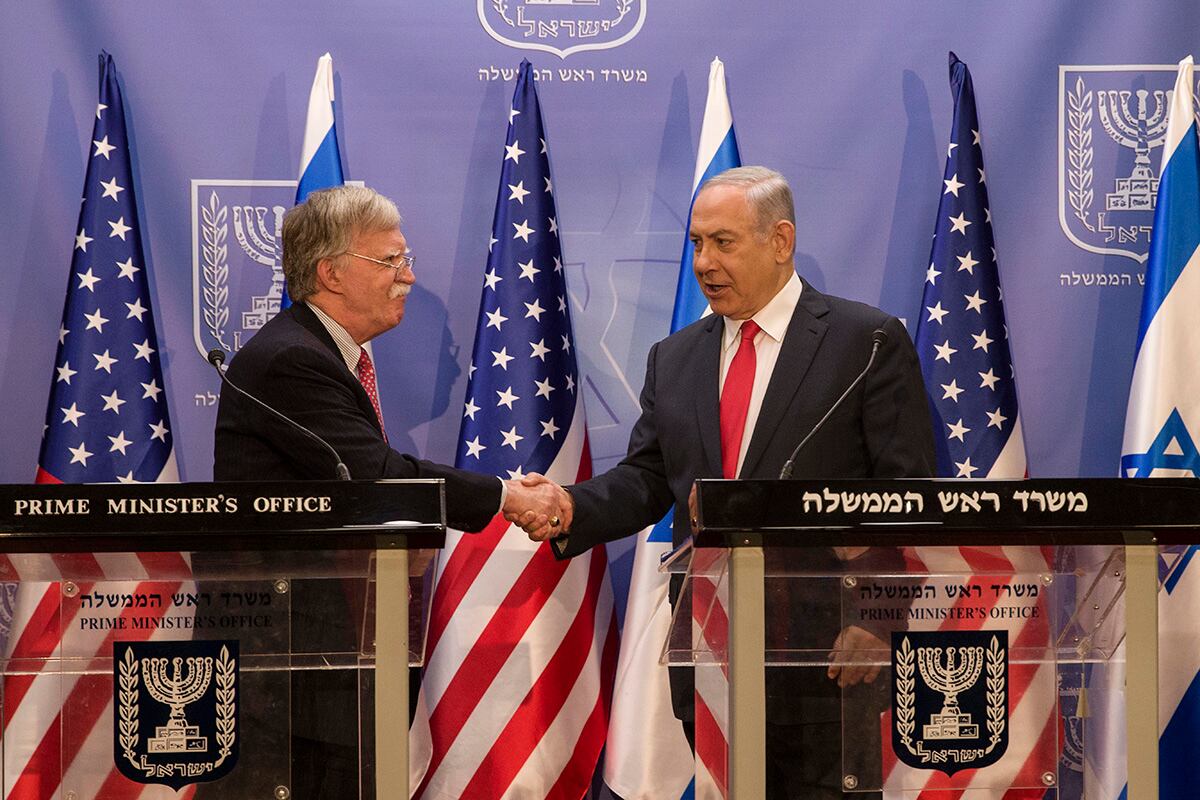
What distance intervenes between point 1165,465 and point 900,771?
7.27 feet

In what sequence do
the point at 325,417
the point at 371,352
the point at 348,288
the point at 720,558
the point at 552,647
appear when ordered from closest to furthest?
the point at 720,558 → the point at 325,417 → the point at 348,288 → the point at 552,647 → the point at 371,352

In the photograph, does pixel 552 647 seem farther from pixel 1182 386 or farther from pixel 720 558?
pixel 1182 386

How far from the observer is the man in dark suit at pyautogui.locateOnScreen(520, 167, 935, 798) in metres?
3.37

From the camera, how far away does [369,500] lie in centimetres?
226

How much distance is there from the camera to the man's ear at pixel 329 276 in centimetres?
346

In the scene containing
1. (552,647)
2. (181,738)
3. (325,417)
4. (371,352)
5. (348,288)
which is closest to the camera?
(181,738)

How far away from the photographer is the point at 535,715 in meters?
3.99

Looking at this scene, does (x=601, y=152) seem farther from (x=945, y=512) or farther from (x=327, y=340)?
(x=945, y=512)

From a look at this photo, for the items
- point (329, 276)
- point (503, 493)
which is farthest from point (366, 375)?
point (503, 493)

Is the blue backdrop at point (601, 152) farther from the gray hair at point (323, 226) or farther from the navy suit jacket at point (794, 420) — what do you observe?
the gray hair at point (323, 226)

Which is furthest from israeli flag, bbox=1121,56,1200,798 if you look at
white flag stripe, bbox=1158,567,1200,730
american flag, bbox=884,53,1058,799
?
american flag, bbox=884,53,1058,799

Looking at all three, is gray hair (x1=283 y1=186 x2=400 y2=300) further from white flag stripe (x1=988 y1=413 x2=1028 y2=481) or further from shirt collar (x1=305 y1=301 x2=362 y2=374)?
white flag stripe (x1=988 y1=413 x2=1028 y2=481)

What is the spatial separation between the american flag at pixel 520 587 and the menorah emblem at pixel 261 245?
0.71m

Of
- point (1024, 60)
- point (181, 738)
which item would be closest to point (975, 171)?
point (1024, 60)
